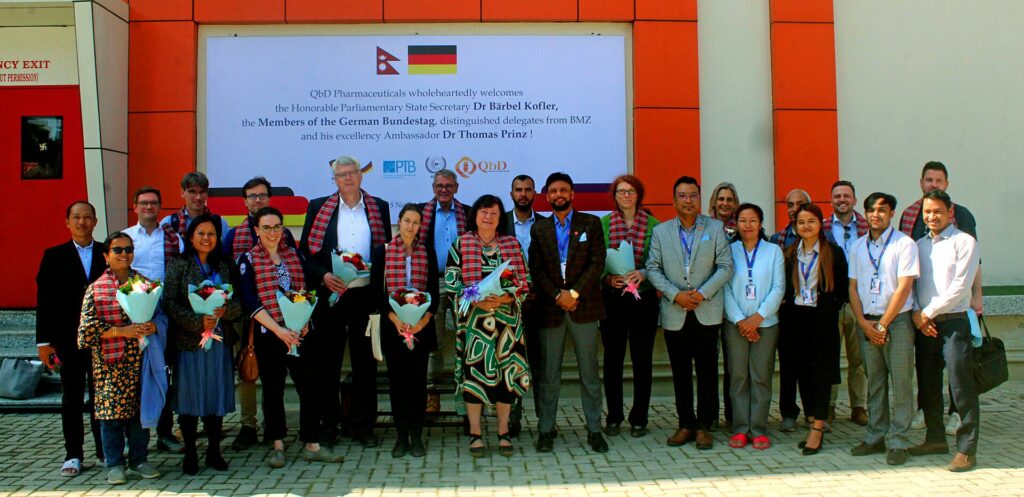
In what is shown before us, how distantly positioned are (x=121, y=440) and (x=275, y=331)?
3.89 feet

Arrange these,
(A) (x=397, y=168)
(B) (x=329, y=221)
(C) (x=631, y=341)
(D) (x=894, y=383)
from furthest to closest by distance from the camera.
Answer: (A) (x=397, y=168)
(C) (x=631, y=341)
(B) (x=329, y=221)
(D) (x=894, y=383)

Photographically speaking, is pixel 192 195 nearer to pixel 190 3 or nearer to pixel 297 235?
pixel 297 235

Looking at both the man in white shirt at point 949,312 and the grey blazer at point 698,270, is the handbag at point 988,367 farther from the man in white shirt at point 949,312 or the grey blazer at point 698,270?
the grey blazer at point 698,270

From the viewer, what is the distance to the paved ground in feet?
16.1

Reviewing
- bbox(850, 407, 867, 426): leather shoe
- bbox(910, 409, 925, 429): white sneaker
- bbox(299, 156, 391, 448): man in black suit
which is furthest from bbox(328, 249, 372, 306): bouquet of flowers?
bbox(910, 409, 925, 429): white sneaker

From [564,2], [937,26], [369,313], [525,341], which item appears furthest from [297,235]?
[937,26]

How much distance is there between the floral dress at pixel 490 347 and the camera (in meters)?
5.63

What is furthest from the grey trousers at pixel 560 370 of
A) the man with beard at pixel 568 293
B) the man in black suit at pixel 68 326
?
the man in black suit at pixel 68 326

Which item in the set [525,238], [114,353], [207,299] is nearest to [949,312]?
[525,238]

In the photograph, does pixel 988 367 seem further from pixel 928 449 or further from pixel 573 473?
pixel 573 473

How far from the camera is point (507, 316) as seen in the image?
5.65m

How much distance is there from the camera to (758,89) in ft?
27.1

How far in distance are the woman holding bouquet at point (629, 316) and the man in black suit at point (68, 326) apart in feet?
11.9

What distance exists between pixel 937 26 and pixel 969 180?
1649mm
